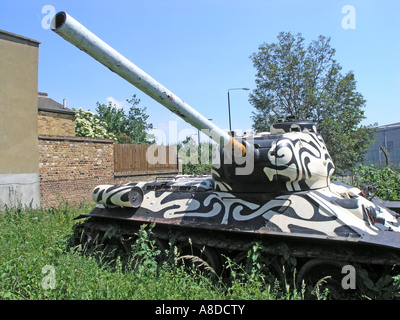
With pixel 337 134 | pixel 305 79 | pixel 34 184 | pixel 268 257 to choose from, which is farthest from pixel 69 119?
pixel 268 257

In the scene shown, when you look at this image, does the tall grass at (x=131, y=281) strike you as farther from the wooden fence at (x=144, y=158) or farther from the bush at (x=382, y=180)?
the wooden fence at (x=144, y=158)

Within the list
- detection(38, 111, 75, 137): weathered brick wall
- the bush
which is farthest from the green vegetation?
the bush

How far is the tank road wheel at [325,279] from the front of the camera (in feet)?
13.7

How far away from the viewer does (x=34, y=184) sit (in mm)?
11719

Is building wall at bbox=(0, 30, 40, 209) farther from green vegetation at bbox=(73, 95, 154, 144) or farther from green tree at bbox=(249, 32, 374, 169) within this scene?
green vegetation at bbox=(73, 95, 154, 144)

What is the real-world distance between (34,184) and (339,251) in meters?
10.9

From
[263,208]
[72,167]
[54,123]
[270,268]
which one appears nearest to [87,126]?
[54,123]

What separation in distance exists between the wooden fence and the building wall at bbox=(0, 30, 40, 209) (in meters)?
4.30

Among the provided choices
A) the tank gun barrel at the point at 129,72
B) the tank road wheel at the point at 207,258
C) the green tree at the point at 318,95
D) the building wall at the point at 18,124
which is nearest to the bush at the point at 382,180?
the green tree at the point at 318,95

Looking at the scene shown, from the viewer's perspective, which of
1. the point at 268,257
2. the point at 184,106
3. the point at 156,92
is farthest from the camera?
the point at 268,257

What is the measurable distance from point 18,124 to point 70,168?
2.46 metres

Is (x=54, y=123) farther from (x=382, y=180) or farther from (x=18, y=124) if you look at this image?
(x=382, y=180)

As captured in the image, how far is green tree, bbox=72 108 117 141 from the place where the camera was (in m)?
24.4
